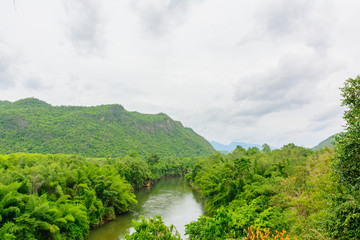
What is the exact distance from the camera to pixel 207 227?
9469 mm

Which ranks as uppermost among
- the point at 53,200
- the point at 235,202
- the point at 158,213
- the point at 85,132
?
the point at 85,132

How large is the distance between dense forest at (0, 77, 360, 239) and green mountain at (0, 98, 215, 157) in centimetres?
5271

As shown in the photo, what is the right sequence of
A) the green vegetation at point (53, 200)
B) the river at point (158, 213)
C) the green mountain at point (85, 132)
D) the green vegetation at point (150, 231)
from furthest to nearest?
the green mountain at point (85, 132)
the river at point (158, 213)
the green vegetation at point (53, 200)
the green vegetation at point (150, 231)

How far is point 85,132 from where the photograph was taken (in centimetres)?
9262

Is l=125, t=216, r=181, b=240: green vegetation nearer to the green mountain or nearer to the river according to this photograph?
the river

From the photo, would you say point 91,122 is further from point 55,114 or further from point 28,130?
point 28,130

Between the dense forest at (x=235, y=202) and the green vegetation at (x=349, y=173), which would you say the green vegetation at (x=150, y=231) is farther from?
the green vegetation at (x=349, y=173)

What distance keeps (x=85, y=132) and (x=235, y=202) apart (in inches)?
3342

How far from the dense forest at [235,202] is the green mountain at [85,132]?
52.7 meters

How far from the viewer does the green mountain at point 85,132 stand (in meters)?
73.4

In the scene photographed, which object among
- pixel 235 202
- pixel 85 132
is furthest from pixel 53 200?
pixel 85 132

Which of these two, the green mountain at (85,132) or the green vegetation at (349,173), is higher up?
the green mountain at (85,132)

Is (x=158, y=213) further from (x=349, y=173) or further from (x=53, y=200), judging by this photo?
(x=349, y=173)

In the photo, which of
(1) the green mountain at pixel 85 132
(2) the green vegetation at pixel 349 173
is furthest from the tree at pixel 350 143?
(1) the green mountain at pixel 85 132
